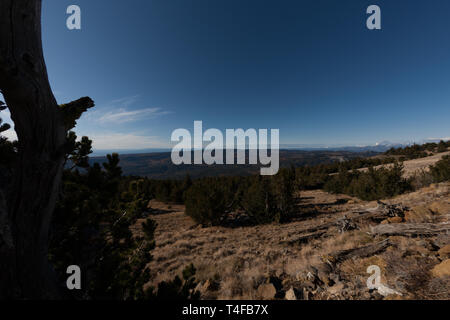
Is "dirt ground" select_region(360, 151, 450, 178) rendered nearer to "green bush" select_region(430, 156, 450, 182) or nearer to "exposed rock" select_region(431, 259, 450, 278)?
"green bush" select_region(430, 156, 450, 182)

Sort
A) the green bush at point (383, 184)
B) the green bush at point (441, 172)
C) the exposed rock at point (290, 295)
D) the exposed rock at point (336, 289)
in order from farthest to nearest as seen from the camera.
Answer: the green bush at point (383, 184)
the green bush at point (441, 172)
the exposed rock at point (290, 295)
the exposed rock at point (336, 289)

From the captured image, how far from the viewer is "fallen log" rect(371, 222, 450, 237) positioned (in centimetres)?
533

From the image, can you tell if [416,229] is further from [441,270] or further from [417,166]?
[417,166]

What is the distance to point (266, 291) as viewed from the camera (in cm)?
440

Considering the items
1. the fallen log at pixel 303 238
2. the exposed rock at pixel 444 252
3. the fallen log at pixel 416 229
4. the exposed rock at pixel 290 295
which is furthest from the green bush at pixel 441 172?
the exposed rock at pixel 290 295

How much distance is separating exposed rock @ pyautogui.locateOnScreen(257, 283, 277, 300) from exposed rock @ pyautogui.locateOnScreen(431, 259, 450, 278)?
363 centimetres

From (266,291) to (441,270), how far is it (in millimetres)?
4006

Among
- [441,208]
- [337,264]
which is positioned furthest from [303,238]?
[441,208]

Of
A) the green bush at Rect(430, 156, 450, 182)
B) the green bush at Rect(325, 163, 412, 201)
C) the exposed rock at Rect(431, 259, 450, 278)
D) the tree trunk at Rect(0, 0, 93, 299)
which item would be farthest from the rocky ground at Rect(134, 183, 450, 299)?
the green bush at Rect(430, 156, 450, 182)

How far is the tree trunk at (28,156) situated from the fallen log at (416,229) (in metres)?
9.33

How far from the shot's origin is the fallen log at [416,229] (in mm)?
5328

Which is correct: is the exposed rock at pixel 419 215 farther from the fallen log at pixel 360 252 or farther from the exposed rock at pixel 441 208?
the fallen log at pixel 360 252

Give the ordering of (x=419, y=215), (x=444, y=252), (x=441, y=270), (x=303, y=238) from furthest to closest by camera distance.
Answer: (x=303, y=238)
(x=419, y=215)
(x=444, y=252)
(x=441, y=270)
